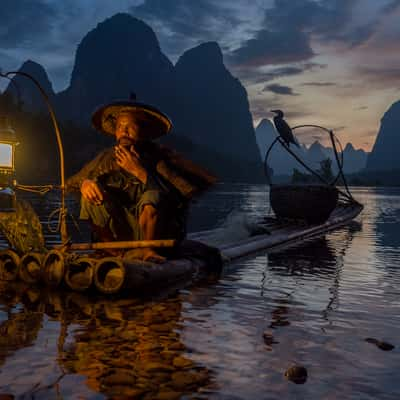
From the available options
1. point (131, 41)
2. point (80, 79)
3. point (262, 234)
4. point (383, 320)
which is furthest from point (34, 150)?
point (131, 41)

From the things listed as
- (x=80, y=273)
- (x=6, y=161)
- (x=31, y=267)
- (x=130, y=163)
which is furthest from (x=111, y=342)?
(x=6, y=161)

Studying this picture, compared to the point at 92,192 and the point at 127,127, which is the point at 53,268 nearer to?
the point at 92,192

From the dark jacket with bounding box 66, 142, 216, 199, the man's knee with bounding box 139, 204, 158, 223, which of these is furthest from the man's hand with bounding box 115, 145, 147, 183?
the man's knee with bounding box 139, 204, 158, 223

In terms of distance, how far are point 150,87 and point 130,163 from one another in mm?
177888

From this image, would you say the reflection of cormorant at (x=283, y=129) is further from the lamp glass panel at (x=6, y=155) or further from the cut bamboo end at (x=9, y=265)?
the cut bamboo end at (x=9, y=265)

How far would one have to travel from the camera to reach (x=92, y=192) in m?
4.36

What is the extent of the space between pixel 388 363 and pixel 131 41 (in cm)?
19271

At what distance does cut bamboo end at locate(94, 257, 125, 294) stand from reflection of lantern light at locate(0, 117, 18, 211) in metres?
1.46

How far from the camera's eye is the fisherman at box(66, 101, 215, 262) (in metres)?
4.50

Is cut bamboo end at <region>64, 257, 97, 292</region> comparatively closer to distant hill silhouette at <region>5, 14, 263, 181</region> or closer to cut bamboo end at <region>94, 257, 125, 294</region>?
cut bamboo end at <region>94, 257, 125, 294</region>

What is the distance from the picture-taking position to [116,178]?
477 cm

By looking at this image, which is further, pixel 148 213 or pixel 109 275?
pixel 148 213

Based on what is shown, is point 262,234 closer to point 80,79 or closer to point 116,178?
point 116,178

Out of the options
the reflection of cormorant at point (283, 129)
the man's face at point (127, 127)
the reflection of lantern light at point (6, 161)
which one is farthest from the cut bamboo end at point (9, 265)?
the reflection of cormorant at point (283, 129)
